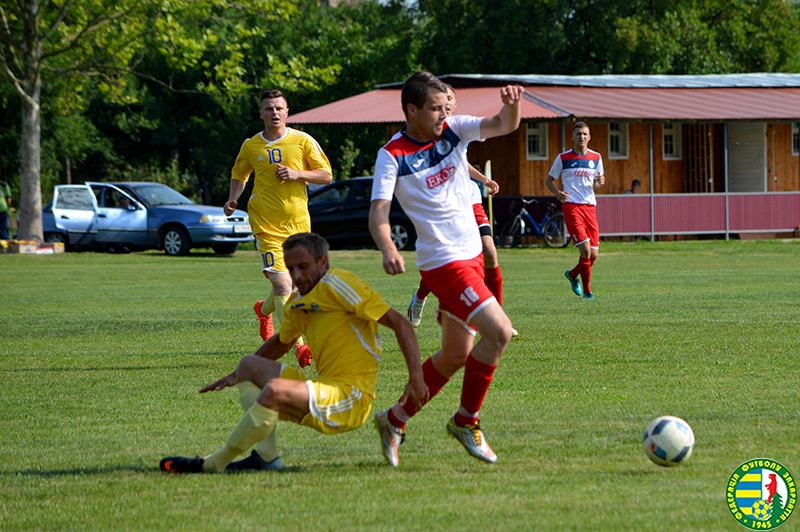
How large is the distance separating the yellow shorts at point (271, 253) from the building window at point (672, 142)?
89.4 feet

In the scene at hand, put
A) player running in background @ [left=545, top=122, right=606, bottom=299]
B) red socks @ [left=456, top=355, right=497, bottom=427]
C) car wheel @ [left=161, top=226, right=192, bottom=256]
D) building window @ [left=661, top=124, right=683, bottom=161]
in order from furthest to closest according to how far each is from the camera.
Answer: building window @ [left=661, top=124, right=683, bottom=161] → car wheel @ [left=161, top=226, right=192, bottom=256] → player running in background @ [left=545, top=122, right=606, bottom=299] → red socks @ [left=456, top=355, right=497, bottom=427]

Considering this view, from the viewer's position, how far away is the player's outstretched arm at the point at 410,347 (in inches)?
200

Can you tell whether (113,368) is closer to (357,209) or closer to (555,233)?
(357,209)

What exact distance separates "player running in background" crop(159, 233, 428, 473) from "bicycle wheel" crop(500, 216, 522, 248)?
76.9 feet

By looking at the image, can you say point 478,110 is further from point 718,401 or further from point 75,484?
point 75,484

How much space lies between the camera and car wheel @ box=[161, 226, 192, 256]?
2662 centimetres

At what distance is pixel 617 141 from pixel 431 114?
28.9 meters

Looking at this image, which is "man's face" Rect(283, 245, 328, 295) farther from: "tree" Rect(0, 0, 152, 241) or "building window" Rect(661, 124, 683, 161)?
"building window" Rect(661, 124, 683, 161)

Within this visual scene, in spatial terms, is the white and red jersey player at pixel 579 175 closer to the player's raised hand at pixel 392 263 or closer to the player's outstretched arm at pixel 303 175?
the player's outstretched arm at pixel 303 175

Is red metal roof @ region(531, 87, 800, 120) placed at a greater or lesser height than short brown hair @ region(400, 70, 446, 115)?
greater

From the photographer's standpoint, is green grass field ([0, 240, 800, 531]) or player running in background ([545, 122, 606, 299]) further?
player running in background ([545, 122, 606, 299])

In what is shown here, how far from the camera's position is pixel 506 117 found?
546cm
